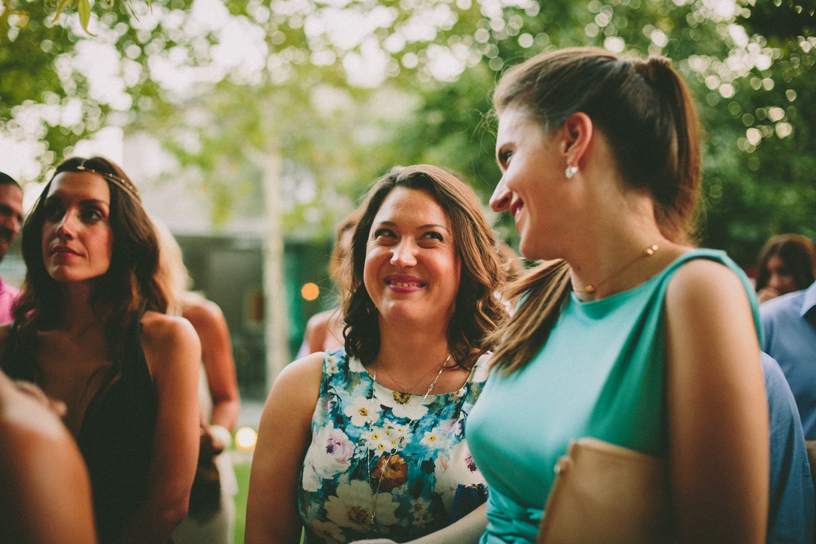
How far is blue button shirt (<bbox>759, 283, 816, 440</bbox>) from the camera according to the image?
→ 282 cm

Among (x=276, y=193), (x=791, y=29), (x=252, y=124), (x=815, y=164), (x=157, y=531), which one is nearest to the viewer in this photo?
(x=157, y=531)

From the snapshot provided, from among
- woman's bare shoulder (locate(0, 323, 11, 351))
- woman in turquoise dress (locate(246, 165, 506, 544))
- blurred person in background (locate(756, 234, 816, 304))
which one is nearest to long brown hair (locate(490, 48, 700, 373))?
woman in turquoise dress (locate(246, 165, 506, 544))

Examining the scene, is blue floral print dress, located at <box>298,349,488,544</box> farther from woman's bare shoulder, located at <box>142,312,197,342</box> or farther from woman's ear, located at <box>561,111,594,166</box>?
woman's ear, located at <box>561,111,594,166</box>

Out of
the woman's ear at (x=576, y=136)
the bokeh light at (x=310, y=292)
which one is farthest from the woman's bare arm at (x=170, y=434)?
the bokeh light at (x=310, y=292)

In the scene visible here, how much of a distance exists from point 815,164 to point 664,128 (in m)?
7.56

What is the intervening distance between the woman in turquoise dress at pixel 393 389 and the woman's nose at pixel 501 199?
0.54 m

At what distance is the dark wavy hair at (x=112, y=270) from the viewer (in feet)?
8.21

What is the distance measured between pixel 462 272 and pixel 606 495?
4.23 ft

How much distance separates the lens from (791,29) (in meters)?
2.47

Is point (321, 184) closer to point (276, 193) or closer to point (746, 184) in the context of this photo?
point (276, 193)

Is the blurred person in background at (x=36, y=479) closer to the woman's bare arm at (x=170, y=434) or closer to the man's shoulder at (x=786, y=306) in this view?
the woman's bare arm at (x=170, y=434)

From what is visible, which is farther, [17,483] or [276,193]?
[276,193]

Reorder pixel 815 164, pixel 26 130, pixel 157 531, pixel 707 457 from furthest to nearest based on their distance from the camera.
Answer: pixel 815 164, pixel 26 130, pixel 157 531, pixel 707 457

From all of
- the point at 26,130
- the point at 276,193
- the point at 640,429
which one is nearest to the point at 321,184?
the point at 276,193
